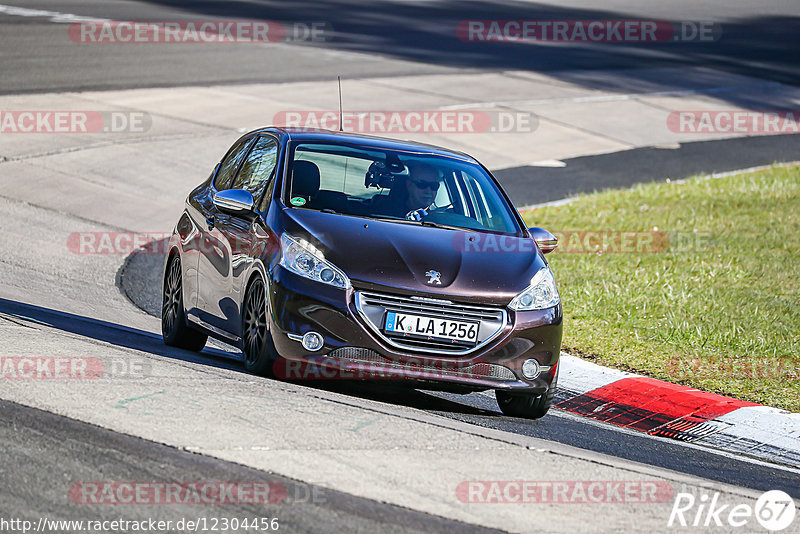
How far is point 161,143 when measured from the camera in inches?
745

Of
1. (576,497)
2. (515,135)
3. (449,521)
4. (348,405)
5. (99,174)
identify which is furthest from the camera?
(515,135)

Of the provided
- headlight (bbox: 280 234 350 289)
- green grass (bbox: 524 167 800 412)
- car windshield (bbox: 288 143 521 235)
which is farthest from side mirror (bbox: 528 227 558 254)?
green grass (bbox: 524 167 800 412)

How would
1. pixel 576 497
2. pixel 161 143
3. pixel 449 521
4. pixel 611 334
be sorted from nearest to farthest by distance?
pixel 449 521 → pixel 576 497 → pixel 611 334 → pixel 161 143

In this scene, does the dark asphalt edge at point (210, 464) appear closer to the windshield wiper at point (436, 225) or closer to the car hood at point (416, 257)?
the car hood at point (416, 257)

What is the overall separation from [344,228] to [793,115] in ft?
73.6

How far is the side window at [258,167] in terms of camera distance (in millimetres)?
8344

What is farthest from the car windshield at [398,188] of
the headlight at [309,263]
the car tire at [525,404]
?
the car tire at [525,404]

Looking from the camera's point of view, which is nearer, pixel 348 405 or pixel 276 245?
pixel 348 405

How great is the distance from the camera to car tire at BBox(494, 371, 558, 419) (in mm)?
7722

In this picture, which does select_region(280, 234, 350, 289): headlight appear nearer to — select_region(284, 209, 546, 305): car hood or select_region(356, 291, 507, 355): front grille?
select_region(284, 209, 546, 305): car hood

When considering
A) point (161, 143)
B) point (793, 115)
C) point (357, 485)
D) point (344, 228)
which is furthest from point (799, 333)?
point (793, 115)

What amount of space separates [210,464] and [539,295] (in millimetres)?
2829

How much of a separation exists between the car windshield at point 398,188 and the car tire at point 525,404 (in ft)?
3.75

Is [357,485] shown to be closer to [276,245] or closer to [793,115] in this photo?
[276,245]
